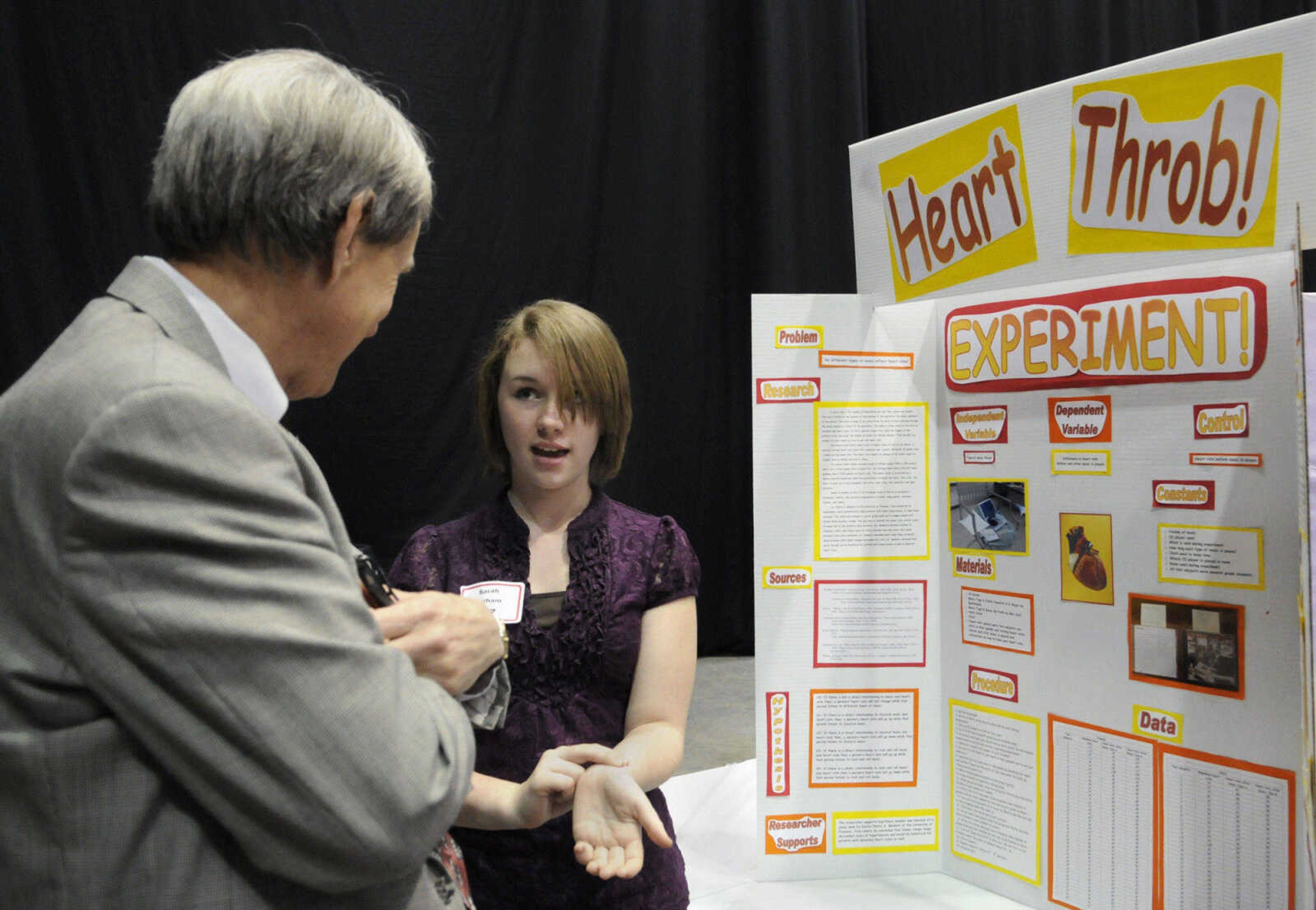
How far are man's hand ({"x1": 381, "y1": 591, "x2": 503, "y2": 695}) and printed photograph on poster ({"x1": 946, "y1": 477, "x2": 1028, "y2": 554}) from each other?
129 cm

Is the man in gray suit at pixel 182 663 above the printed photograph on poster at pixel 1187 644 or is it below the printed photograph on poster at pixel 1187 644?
above

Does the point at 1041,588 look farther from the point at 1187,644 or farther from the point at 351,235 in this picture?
the point at 351,235

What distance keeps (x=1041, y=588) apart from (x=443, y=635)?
136 centimetres


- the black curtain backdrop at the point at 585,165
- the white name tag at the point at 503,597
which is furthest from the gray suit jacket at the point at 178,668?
the black curtain backdrop at the point at 585,165

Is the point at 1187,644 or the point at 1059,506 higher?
the point at 1059,506

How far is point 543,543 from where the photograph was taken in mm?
1724

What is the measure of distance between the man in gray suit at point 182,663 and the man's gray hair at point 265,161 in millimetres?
65

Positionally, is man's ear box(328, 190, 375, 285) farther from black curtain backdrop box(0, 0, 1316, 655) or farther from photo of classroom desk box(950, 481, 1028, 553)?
black curtain backdrop box(0, 0, 1316, 655)

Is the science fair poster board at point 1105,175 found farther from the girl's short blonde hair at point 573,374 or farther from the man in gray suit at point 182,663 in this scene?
the man in gray suit at point 182,663

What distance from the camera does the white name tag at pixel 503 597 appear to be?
1613 mm

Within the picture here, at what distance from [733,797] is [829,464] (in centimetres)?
124

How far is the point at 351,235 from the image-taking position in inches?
36.2

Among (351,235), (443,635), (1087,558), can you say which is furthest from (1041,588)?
(351,235)

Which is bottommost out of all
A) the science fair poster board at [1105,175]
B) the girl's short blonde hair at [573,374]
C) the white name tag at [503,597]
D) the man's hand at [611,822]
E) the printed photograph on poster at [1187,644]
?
the man's hand at [611,822]
